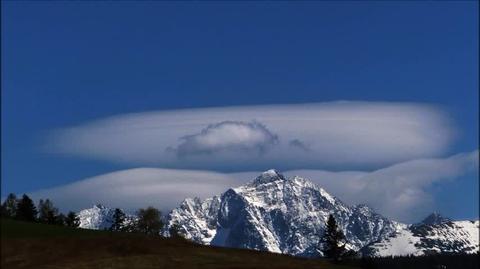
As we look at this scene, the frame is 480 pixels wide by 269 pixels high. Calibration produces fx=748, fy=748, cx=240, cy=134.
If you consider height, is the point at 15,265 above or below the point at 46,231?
below

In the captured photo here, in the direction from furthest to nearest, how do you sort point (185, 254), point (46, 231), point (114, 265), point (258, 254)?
point (46, 231)
point (258, 254)
point (185, 254)
point (114, 265)

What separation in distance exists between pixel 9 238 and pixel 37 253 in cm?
1142

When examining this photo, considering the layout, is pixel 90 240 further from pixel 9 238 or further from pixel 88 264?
pixel 88 264

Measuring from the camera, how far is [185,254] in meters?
128

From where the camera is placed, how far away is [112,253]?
420 feet

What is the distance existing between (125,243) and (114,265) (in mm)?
19990

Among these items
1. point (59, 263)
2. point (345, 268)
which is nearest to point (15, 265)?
point (59, 263)

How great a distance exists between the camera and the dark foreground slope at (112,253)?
118650 mm

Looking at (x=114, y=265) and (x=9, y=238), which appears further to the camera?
(x=9, y=238)

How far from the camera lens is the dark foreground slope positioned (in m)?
119

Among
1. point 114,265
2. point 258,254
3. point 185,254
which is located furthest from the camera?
point 258,254

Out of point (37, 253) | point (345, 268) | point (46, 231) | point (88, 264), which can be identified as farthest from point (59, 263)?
point (345, 268)

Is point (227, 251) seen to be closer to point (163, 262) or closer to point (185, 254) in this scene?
point (185, 254)

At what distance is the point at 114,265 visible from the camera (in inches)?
4535
